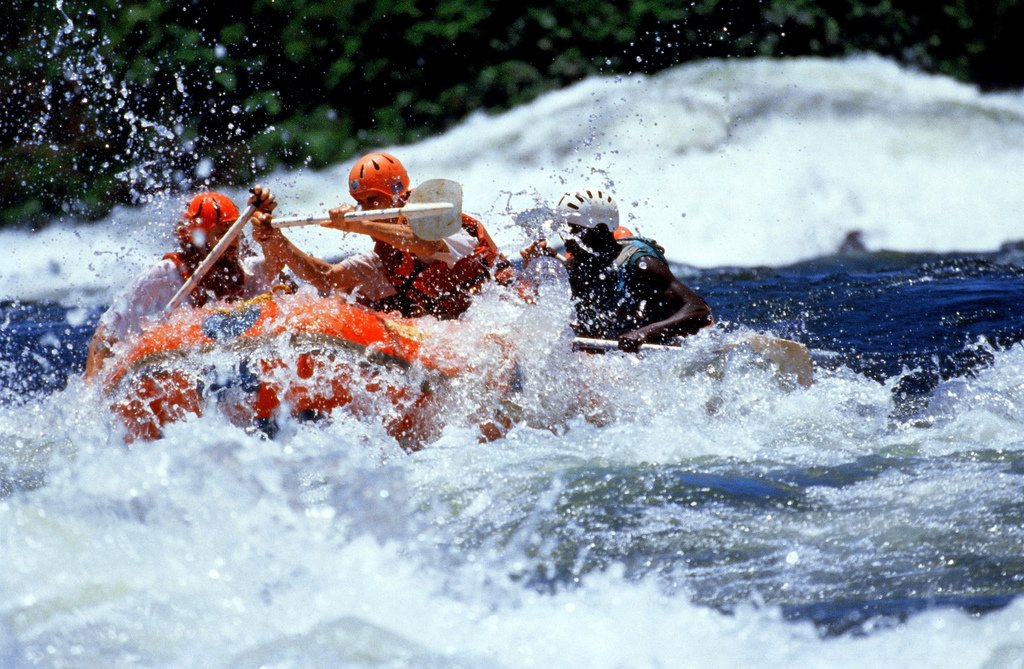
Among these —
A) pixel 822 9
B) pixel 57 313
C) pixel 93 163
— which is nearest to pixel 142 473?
pixel 57 313

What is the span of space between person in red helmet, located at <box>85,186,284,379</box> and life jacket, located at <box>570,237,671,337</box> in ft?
4.85

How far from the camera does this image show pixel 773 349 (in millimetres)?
5785

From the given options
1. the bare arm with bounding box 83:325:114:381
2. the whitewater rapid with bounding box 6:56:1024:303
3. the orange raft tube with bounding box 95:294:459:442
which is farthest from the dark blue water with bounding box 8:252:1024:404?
the orange raft tube with bounding box 95:294:459:442

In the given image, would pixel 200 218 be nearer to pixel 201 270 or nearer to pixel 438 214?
pixel 201 270

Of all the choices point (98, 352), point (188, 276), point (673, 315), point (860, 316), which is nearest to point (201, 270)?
point (188, 276)

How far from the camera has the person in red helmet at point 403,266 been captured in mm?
5457

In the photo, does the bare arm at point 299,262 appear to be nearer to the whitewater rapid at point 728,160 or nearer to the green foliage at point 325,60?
the whitewater rapid at point 728,160

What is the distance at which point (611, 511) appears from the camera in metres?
4.13

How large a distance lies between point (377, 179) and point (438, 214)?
18.7 inches

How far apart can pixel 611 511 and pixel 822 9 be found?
11383 millimetres

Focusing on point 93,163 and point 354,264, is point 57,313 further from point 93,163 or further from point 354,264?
point 354,264

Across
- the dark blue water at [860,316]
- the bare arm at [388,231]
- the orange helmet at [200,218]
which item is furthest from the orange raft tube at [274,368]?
the dark blue water at [860,316]

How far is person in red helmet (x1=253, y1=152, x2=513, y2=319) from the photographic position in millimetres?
5457

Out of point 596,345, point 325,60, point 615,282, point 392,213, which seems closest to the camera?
point 392,213
